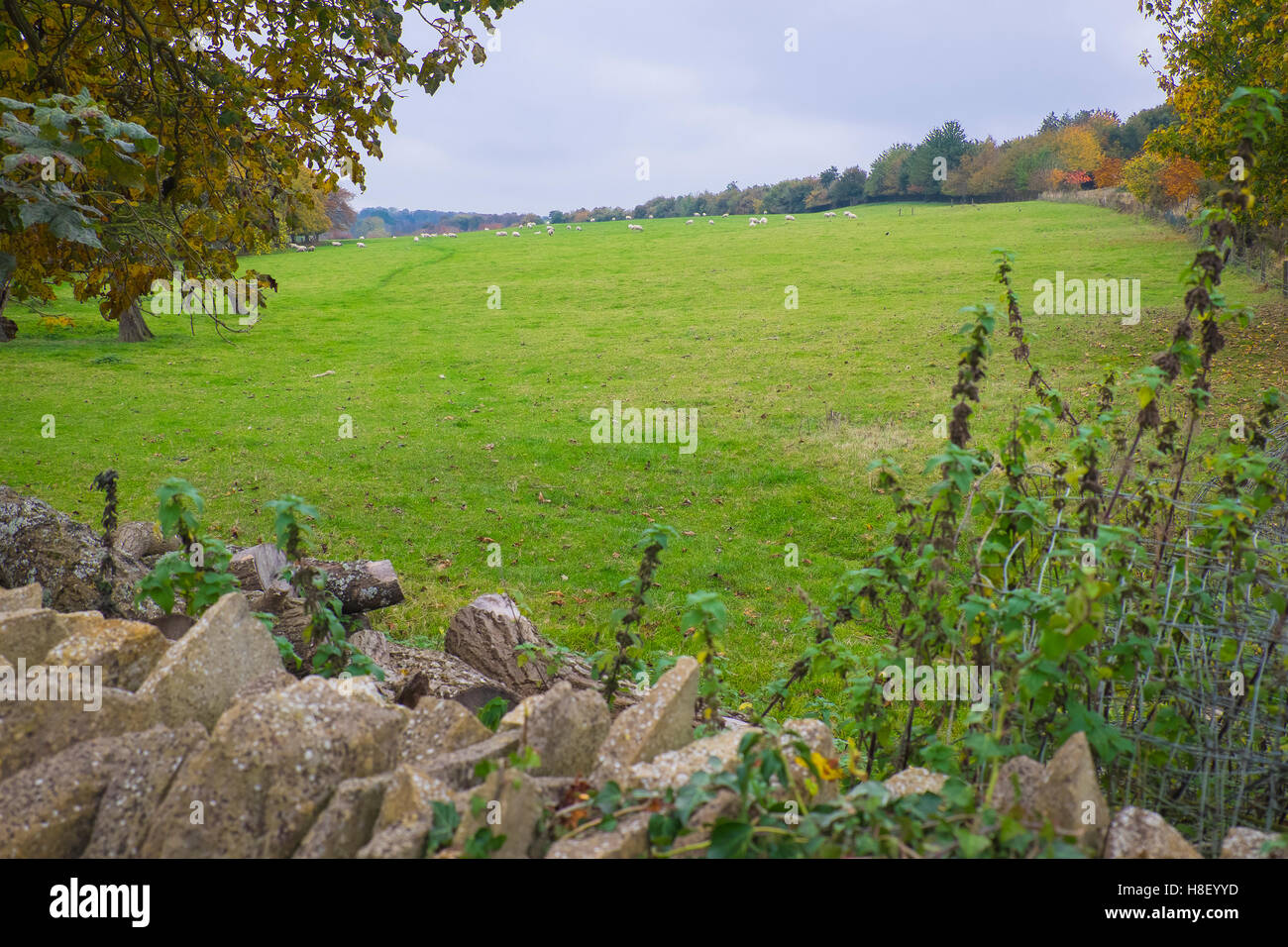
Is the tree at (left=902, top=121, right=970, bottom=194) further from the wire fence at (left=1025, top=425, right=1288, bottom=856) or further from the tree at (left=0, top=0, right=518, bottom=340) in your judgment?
the wire fence at (left=1025, top=425, right=1288, bottom=856)

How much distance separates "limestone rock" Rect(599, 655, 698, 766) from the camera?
292 centimetres

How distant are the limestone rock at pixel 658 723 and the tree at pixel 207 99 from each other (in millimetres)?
6242

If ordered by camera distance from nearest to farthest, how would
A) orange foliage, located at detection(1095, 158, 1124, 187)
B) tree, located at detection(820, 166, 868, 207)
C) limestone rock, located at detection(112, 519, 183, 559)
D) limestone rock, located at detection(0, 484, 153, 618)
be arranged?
limestone rock, located at detection(0, 484, 153, 618) → limestone rock, located at detection(112, 519, 183, 559) → orange foliage, located at detection(1095, 158, 1124, 187) → tree, located at detection(820, 166, 868, 207)

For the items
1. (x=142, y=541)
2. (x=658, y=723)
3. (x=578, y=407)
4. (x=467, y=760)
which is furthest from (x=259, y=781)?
(x=578, y=407)

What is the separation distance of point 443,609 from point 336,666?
556 centimetres

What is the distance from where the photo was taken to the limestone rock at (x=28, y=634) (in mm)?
3682

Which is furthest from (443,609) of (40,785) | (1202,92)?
(1202,92)

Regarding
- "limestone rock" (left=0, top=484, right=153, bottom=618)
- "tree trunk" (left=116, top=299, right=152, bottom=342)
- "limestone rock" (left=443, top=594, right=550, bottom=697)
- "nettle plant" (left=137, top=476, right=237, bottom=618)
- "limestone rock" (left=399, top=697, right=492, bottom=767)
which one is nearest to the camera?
"limestone rock" (left=399, top=697, right=492, bottom=767)

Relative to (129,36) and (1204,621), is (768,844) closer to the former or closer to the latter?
(1204,621)

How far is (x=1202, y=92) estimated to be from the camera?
19.7 m

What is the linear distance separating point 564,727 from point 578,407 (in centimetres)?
1810

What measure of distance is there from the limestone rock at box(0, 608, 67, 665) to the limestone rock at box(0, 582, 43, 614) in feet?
1.30

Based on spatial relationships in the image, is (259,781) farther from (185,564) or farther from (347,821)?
(185,564)

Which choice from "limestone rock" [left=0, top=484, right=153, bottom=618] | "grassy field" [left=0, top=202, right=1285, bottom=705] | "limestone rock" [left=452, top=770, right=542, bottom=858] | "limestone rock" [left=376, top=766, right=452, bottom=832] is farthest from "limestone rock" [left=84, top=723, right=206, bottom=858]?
"grassy field" [left=0, top=202, right=1285, bottom=705]
